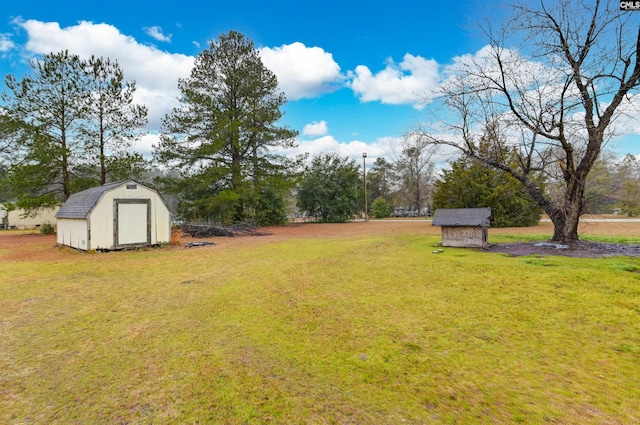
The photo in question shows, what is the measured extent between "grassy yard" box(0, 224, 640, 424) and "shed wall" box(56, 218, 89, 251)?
430cm

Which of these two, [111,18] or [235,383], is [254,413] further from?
[111,18]

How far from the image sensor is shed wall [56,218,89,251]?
32.6ft

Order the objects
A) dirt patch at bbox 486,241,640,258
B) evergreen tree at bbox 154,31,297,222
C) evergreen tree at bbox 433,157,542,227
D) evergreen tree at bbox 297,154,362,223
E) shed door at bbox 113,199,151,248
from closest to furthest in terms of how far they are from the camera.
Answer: dirt patch at bbox 486,241,640,258, shed door at bbox 113,199,151,248, evergreen tree at bbox 433,157,542,227, evergreen tree at bbox 154,31,297,222, evergreen tree at bbox 297,154,362,223

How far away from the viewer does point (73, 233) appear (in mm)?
10602

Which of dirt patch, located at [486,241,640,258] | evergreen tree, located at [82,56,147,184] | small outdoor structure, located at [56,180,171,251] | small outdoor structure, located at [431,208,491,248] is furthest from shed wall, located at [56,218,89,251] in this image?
dirt patch, located at [486,241,640,258]

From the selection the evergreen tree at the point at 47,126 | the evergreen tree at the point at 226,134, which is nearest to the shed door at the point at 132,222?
the evergreen tree at the point at 226,134

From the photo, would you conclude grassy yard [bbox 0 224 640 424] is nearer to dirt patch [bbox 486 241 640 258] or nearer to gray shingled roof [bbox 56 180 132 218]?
dirt patch [bbox 486 241 640 258]

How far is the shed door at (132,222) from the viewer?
34.0 ft

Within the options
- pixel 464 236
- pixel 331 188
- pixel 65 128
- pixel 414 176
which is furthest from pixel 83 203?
pixel 414 176

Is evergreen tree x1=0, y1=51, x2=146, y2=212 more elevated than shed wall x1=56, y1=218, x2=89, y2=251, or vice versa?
evergreen tree x1=0, y1=51, x2=146, y2=212

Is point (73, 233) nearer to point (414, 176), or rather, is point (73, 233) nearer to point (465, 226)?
point (465, 226)

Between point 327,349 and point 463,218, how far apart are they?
8.40 m

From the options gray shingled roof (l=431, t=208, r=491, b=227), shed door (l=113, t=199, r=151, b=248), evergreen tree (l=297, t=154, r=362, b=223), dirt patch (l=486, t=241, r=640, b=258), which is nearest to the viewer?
dirt patch (l=486, t=241, r=640, b=258)

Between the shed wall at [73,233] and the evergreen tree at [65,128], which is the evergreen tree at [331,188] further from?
the shed wall at [73,233]
